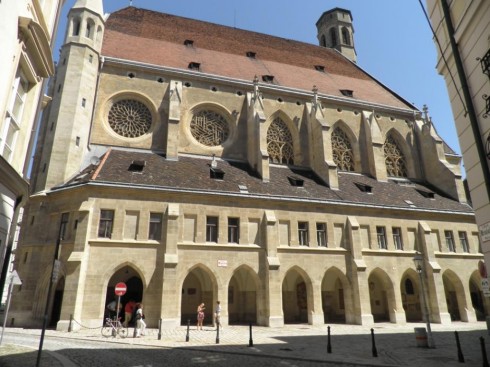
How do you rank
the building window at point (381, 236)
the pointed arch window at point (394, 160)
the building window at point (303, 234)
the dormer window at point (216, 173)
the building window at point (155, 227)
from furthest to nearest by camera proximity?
the pointed arch window at point (394, 160) < the building window at point (381, 236) < the dormer window at point (216, 173) < the building window at point (303, 234) < the building window at point (155, 227)

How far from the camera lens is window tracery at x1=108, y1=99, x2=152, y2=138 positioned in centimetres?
2620

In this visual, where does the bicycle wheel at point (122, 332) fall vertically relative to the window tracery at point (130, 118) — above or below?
below

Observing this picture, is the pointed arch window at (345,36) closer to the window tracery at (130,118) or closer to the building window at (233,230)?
the window tracery at (130,118)

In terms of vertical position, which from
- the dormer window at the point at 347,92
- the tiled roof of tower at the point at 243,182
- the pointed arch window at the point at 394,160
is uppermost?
the dormer window at the point at 347,92

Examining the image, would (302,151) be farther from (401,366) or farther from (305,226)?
(401,366)

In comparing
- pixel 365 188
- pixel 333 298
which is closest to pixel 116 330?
pixel 333 298

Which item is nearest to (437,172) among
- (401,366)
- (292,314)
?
(292,314)

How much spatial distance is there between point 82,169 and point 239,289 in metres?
13.0

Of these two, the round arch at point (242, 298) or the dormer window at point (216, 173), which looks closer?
the round arch at point (242, 298)

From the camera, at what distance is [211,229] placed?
71.2ft

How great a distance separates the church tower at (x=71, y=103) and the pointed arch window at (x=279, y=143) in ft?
45.2

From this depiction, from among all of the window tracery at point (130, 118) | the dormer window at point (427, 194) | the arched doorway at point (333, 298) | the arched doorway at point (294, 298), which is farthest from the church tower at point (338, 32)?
the arched doorway at point (294, 298)

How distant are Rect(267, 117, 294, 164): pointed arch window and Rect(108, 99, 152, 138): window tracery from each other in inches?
386

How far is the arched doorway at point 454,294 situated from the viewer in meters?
25.8
